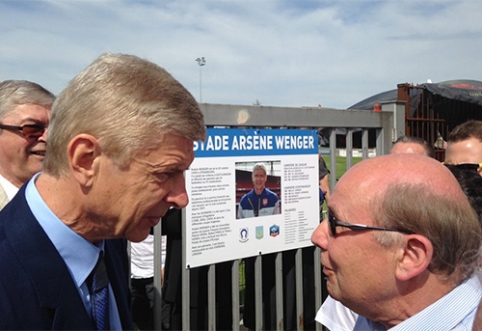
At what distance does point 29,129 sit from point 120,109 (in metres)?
1.64

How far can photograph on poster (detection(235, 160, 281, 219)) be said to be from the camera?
2992 millimetres

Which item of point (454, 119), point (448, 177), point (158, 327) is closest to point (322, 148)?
point (158, 327)

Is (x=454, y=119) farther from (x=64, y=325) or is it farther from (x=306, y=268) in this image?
(x=64, y=325)

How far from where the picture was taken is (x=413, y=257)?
4.88 ft

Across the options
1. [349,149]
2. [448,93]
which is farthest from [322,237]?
[448,93]

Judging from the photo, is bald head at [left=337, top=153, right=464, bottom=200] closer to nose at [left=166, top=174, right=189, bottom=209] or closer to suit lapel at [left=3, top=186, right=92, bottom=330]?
nose at [left=166, top=174, right=189, bottom=209]

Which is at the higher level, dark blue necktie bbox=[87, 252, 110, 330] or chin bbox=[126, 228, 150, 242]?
chin bbox=[126, 228, 150, 242]

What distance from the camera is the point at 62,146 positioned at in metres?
A: 1.41

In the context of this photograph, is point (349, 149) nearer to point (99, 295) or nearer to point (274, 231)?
point (274, 231)

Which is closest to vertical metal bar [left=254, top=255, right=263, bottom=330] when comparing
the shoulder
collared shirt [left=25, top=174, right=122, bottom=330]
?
the shoulder

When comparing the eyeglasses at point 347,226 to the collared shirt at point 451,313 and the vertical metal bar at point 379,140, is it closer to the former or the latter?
the collared shirt at point 451,313

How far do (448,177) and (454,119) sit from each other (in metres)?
6.71

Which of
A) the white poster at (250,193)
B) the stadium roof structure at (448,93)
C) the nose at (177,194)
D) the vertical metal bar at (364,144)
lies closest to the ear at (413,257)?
the nose at (177,194)

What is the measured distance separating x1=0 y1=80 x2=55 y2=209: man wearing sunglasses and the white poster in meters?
0.94
